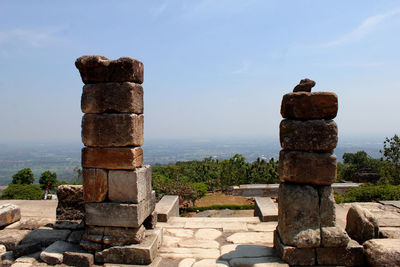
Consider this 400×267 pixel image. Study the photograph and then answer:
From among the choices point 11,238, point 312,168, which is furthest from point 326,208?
point 11,238

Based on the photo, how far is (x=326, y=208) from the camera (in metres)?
5.07

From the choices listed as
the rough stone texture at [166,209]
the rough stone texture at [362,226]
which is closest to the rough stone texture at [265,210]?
the rough stone texture at [362,226]

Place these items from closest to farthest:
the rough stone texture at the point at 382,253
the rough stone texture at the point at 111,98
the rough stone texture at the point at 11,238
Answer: the rough stone texture at the point at 382,253, the rough stone texture at the point at 111,98, the rough stone texture at the point at 11,238

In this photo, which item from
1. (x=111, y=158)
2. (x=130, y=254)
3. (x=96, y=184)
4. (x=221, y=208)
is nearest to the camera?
(x=130, y=254)

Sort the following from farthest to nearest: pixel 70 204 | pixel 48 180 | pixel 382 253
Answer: pixel 48 180 < pixel 70 204 < pixel 382 253

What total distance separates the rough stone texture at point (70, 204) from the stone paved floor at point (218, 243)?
2.00 m

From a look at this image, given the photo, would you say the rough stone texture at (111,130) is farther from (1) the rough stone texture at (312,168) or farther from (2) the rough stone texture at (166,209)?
(2) the rough stone texture at (166,209)

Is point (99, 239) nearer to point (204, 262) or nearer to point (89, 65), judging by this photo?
point (204, 262)

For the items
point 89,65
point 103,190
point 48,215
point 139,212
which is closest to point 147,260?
point 139,212

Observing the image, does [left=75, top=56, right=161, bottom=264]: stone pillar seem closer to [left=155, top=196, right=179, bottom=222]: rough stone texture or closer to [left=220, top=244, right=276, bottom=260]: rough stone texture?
[left=220, top=244, right=276, bottom=260]: rough stone texture

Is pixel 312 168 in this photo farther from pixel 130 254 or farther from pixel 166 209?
pixel 166 209

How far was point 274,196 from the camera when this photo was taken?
15.5 m

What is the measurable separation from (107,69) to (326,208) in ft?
15.2

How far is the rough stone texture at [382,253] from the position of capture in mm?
Answer: 4738
